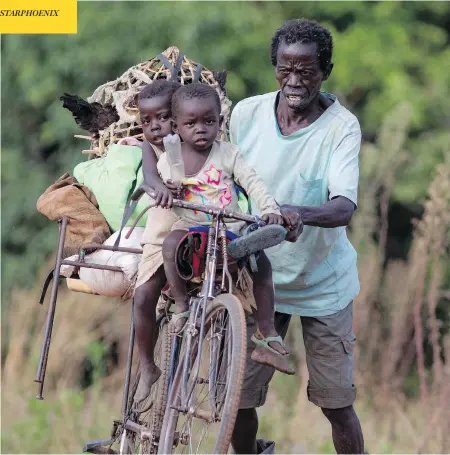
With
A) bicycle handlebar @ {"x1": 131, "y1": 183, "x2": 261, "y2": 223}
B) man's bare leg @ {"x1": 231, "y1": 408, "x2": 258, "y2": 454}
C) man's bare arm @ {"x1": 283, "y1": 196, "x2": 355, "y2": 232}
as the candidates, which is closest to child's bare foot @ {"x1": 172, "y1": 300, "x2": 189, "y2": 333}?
bicycle handlebar @ {"x1": 131, "y1": 183, "x2": 261, "y2": 223}

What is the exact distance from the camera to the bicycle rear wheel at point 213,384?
4.02m

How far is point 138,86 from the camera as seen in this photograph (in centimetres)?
518

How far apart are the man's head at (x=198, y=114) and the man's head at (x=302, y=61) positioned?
51cm

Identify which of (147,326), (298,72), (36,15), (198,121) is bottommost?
(147,326)

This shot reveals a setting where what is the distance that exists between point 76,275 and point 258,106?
1.18 meters

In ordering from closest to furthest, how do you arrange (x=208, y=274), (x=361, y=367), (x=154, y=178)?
(x=208, y=274) → (x=154, y=178) → (x=361, y=367)

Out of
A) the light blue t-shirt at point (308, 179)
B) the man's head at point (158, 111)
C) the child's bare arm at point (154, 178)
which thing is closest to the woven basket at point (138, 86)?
the light blue t-shirt at point (308, 179)

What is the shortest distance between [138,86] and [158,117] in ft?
1.57

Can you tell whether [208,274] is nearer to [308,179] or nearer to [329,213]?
[329,213]

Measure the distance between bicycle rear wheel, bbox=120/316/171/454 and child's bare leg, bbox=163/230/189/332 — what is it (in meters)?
0.20

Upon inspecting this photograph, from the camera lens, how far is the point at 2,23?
25.6 ft

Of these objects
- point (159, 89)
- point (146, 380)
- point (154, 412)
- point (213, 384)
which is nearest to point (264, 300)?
point (213, 384)

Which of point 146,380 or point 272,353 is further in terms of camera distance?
point 146,380

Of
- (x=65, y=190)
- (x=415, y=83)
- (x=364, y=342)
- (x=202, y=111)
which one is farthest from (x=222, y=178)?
(x=415, y=83)
